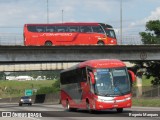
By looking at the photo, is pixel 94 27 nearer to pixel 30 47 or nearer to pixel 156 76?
pixel 30 47

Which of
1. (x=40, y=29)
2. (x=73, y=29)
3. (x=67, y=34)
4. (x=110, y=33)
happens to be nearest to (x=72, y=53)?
(x=67, y=34)

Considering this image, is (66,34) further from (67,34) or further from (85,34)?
(85,34)

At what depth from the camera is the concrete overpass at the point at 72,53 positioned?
196 ft

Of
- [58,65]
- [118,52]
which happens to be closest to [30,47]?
[118,52]

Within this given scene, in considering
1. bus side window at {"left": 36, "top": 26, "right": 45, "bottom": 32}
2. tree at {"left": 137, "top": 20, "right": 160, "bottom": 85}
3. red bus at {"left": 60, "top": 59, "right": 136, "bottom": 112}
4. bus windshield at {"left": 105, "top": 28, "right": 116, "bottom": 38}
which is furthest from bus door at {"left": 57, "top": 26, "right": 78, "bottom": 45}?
red bus at {"left": 60, "top": 59, "right": 136, "bottom": 112}

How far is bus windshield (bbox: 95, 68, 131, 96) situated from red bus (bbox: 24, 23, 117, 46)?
35.4 metres

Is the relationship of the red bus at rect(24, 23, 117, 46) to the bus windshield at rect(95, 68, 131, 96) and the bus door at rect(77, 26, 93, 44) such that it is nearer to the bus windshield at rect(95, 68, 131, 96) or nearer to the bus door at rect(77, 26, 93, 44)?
the bus door at rect(77, 26, 93, 44)

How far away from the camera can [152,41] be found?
289 ft

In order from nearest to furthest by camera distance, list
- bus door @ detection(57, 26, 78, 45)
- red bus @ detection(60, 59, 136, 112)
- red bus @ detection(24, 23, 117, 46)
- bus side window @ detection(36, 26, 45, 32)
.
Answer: red bus @ detection(60, 59, 136, 112)
red bus @ detection(24, 23, 117, 46)
bus side window @ detection(36, 26, 45, 32)
bus door @ detection(57, 26, 78, 45)

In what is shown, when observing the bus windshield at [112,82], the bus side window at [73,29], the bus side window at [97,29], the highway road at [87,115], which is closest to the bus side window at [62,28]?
the bus side window at [73,29]

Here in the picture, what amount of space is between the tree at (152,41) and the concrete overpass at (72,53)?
18.5 m

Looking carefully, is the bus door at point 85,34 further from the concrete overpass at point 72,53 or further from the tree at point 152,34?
the tree at point 152,34

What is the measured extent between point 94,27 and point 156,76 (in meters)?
24.0

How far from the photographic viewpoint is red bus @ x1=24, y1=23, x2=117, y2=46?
204ft
